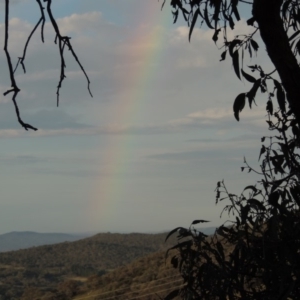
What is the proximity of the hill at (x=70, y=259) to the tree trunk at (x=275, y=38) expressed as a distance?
1042 inches

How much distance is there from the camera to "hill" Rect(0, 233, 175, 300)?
3341 centimetres

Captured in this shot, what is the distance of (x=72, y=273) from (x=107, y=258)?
297 inches

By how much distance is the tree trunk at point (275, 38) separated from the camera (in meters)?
2.27

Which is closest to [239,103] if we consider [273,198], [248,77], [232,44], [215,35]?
[248,77]

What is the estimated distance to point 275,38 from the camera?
7.53 ft

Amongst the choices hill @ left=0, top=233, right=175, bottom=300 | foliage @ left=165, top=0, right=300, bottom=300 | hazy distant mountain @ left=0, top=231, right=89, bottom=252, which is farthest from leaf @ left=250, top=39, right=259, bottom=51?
hazy distant mountain @ left=0, top=231, right=89, bottom=252

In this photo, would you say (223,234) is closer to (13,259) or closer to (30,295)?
(30,295)

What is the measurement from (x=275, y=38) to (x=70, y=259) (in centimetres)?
4027

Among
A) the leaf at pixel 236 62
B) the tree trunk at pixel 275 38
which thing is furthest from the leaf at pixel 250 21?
the leaf at pixel 236 62

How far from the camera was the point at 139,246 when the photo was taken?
47.2 m

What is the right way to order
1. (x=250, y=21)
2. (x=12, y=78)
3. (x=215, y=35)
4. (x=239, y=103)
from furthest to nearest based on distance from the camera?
(x=215, y=35)
(x=239, y=103)
(x=250, y=21)
(x=12, y=78)

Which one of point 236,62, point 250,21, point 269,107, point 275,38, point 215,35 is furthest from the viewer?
point 269,107

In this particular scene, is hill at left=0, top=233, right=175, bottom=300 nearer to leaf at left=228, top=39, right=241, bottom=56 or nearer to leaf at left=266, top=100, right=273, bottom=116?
leaf at left=266, top=100, right=273, bottom=116

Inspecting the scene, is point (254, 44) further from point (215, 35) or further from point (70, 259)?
point (70, 259)
